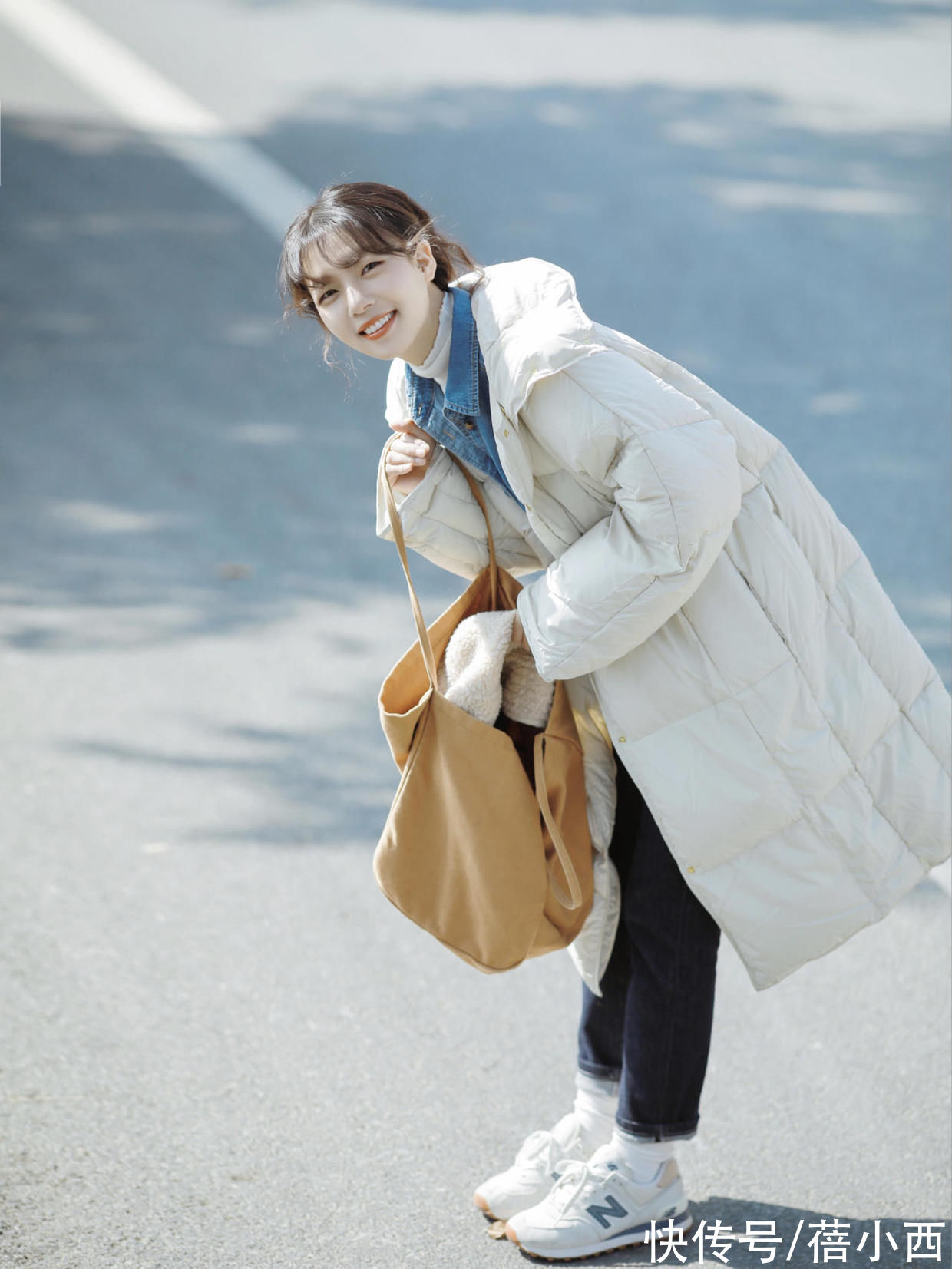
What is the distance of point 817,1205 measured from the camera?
8.68 feet

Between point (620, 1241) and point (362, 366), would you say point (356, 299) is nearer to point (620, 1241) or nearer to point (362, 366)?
point (620, 1241)

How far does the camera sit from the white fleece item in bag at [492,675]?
2412 millimetres

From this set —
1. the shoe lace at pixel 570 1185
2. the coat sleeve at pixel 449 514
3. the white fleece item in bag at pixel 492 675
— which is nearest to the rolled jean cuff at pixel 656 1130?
the shoe lace at pixel 570 1185

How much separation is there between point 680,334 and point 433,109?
3.20 m

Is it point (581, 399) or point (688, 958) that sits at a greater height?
point (581, 399)

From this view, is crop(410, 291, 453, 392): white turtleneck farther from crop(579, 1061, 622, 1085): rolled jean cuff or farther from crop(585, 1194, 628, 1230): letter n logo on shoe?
crop(585, 1194, 628, 1230): letter n logo on shoe

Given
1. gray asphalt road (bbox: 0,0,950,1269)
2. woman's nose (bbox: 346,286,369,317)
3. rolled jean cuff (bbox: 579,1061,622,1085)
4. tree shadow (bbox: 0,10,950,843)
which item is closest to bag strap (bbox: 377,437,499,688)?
woman's nose (bbox: 346,286,369,317)

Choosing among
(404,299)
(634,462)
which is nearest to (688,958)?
(634,462)

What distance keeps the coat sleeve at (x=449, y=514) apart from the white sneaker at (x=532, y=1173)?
1059 millimetres

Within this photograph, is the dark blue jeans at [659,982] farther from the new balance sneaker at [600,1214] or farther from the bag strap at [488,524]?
the bag strap at [488,524]

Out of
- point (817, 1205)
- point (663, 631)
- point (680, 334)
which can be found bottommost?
point (817, 1205)

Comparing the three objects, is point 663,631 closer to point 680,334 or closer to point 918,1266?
point 918,1266

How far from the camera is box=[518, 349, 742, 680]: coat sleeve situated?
7.09 ft

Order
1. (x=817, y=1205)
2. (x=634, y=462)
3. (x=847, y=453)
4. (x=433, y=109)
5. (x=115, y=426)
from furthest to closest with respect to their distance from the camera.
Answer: (x=433, y=109)
(x=115, y=426)
(x=847, y=453)
(x=817, y=1205)
(x=634, y=462)
